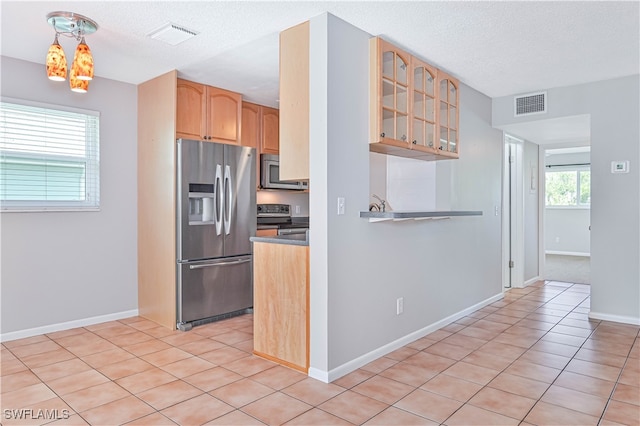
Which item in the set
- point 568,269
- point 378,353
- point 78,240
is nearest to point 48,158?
point 78,240

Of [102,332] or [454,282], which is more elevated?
[454,282]

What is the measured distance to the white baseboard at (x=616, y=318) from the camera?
3963 mm

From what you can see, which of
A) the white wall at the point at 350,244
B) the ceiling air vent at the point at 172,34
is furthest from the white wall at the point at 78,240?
the white wall at the point at 350,244

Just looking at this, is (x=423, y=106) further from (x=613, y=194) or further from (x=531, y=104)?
(x=613, y=194)

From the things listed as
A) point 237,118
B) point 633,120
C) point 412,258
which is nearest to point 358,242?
point 412,258

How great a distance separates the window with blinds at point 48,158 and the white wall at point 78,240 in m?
0.07

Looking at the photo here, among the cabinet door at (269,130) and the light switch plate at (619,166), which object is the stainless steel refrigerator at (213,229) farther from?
the light switch plate at (619,166)

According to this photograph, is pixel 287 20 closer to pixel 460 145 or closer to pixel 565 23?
pixel 565 23

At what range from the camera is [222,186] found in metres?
4.04

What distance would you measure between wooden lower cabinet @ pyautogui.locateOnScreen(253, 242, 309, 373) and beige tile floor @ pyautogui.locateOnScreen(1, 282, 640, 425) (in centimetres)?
11

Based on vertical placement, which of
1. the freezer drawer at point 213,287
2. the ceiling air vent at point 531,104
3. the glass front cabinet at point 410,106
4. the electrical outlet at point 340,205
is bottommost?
the freezer drawer at point 213,287

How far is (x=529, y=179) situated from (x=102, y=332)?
18.5 ft

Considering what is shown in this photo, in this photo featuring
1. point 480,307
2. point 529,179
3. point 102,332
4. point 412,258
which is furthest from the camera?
point 529,179

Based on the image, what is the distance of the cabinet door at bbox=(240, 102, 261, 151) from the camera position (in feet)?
15.5
